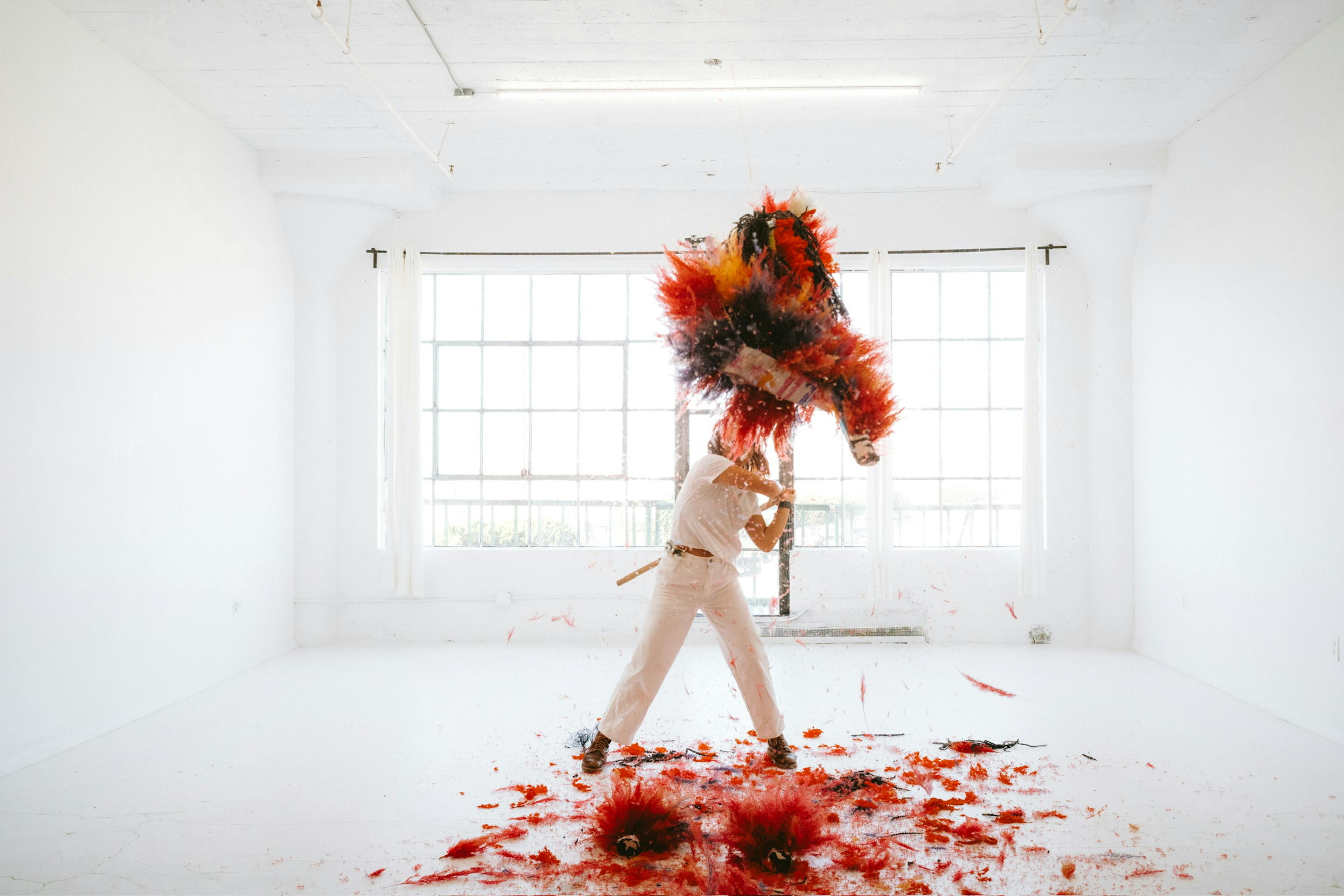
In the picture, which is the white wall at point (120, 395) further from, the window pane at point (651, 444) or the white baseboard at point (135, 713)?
the window pane at point (651, 444)

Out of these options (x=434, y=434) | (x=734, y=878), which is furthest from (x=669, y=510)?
(x=734, y=878)

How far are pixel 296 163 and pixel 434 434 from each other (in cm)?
196

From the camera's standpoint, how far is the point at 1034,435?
5.70 m

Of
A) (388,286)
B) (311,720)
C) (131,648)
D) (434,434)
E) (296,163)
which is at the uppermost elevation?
(296,163)

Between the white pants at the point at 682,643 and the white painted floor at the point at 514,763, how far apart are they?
341 mm

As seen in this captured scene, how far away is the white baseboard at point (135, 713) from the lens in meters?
3.34

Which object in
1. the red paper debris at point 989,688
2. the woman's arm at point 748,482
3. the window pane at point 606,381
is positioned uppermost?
the window pane at point 606,381

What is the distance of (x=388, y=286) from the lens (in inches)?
235

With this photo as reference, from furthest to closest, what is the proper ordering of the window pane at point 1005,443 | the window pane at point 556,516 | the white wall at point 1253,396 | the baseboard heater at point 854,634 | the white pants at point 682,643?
the window pane at point 556,516 < the window pane at point 1005,443 < the baseboard heater at point 854,634 < the white wall at point 1253,396 < the white pants at point 682,643

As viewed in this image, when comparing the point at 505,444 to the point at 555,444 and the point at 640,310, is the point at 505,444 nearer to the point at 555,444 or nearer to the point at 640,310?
the point at 555,444

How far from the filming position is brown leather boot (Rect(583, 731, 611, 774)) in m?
3.15

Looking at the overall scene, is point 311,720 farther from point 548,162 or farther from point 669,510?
point 548,162

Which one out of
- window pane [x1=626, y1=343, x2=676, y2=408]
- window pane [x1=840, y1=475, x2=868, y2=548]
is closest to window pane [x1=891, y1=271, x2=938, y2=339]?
window pane [x1=840, y1=475, x2=868, y2=548]

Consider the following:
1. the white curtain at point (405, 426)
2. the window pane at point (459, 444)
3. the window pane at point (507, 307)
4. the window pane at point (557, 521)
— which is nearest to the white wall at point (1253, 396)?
the window pane at point (557, 521)
